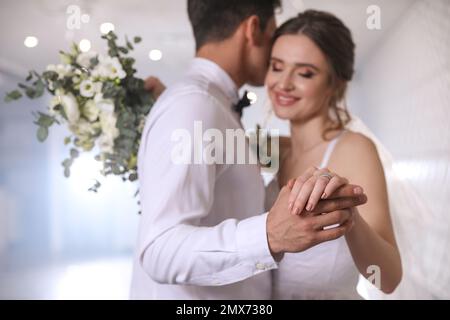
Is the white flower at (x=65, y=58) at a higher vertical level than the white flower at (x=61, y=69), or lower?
higher

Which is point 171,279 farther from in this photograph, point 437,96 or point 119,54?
point 437,96

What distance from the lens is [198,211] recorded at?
31.3 inches

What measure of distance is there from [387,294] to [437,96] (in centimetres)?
37

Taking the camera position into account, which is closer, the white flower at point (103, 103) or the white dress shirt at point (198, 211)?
the white dress shirt at point (198, 211)

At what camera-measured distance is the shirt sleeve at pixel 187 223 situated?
0.71 meters

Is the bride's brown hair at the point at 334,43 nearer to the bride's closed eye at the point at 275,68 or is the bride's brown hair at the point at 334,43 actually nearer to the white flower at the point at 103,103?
the bride's closed eye at the point at 275,68

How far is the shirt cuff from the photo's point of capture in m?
0.69

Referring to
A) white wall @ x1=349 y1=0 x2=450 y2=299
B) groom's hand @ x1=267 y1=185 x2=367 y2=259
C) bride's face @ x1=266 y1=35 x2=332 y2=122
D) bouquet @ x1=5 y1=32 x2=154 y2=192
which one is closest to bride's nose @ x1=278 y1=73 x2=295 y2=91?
bride's face @ x1=266 y1=35 x2=332 y2=122

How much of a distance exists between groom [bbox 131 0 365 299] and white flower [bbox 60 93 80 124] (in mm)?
206

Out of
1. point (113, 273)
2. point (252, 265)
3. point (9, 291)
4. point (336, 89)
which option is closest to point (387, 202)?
point (336, 89)

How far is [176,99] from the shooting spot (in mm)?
848

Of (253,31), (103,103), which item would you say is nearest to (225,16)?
(253,31)

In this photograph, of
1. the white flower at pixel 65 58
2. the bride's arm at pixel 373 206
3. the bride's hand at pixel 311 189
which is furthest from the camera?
the white flower at pixel 65 58

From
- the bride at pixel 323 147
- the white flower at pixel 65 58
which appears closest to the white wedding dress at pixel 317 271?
the bride at pixel 323 147
